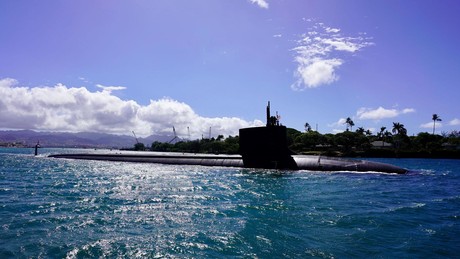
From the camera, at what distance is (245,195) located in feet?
50.9

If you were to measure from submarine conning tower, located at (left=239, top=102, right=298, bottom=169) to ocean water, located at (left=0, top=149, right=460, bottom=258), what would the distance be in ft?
30.7

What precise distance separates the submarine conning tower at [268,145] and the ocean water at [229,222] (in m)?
9.37

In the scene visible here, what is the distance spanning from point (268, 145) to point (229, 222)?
17150 millimetres

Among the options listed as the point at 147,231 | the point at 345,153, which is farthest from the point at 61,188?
the point at 345,153

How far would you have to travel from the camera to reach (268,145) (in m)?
27.3

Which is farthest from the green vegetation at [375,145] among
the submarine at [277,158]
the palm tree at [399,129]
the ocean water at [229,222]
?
the ocean water at [229,222]

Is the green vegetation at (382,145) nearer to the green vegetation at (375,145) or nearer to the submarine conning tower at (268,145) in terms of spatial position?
the green vegetation at (375,145)

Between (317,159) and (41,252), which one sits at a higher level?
(317,159)

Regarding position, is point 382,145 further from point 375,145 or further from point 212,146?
point 212,146

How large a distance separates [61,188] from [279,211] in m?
11.8

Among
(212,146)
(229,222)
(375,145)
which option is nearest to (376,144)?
(375,145)

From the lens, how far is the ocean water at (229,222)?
313 inches

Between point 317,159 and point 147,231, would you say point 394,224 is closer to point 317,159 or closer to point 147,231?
point 147,231

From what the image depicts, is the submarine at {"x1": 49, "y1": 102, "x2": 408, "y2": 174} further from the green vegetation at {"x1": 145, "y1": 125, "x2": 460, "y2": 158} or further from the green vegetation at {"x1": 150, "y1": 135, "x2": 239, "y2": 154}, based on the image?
the green vegetation at {"x1": 150, "y1": 135, "x2": 239, "y2": 154}
